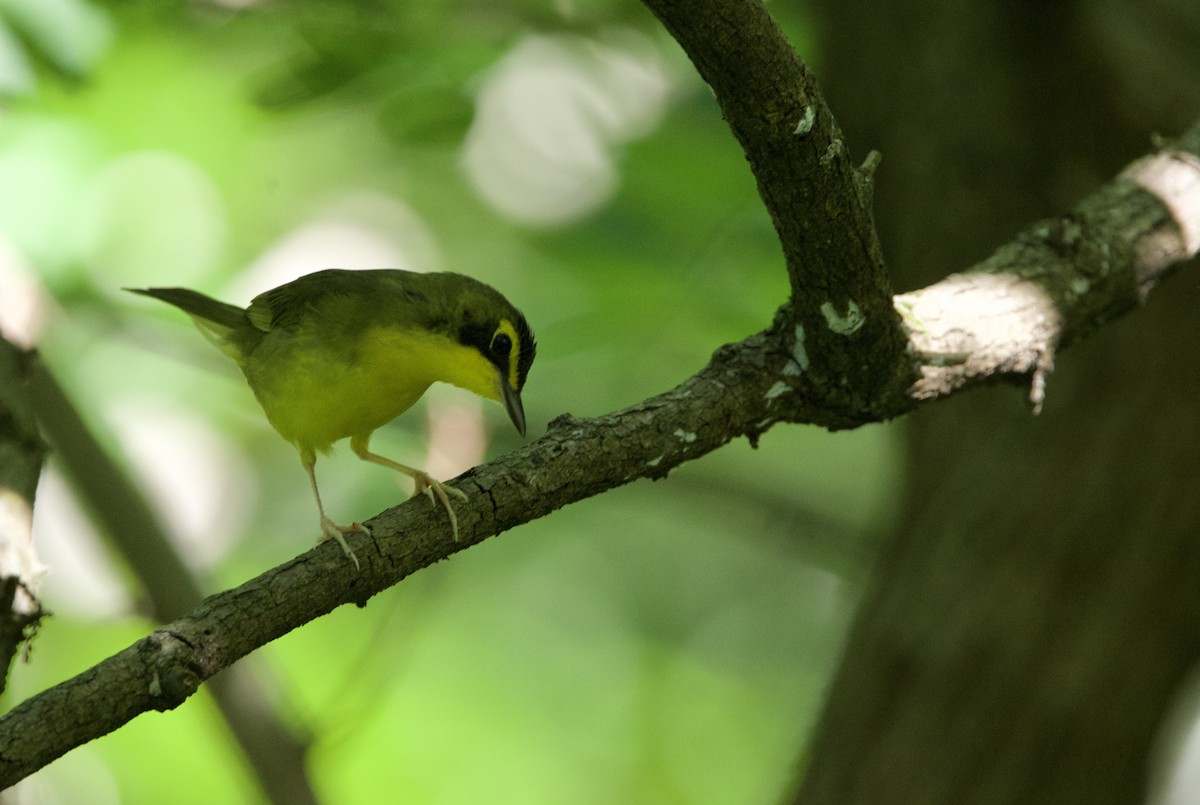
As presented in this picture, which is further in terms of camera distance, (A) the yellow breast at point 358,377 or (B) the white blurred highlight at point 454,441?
(B) the white blurred highlight at point 454,441

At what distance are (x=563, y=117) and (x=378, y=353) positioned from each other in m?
2.58

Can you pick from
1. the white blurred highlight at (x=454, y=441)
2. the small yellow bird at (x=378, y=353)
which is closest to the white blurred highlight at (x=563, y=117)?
the small yellow bird at (x=378, y=353)

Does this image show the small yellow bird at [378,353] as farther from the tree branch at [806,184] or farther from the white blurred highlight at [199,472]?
the white blurred highlight at [199,472]

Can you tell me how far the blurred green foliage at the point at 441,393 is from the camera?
5398 mm

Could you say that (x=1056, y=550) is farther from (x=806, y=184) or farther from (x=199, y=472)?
(x=199, y=472)

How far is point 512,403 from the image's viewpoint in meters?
4.65

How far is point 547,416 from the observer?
662cm

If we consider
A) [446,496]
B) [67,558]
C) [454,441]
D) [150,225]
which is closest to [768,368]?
[446,496]

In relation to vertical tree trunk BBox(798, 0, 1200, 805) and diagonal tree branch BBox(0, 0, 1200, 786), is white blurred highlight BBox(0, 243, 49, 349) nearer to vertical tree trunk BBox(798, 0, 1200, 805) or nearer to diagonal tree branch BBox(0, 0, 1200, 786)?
diagonal tree branch BBox(0, 0, 1200, 786)

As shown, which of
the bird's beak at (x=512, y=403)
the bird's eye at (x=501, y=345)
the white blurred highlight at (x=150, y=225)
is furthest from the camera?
the white blurred highlight at (x=150, y=225)

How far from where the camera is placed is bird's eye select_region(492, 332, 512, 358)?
468cm

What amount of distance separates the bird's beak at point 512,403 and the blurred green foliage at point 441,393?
1.15m

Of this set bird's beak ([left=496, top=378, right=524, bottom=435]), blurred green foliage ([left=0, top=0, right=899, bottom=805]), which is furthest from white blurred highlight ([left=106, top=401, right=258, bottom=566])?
bird's beak ([left=496, top=378, right=524, bottom=435])

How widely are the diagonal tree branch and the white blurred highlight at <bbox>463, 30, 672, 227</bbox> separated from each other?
219cm
